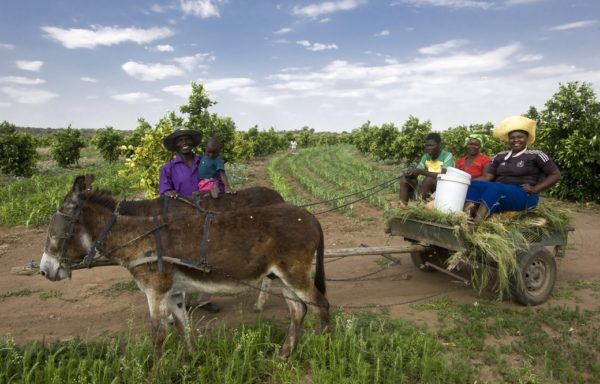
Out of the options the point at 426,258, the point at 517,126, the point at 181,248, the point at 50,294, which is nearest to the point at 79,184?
the point at 181,248

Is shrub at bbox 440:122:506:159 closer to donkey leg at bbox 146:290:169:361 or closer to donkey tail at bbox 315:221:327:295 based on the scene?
donkey tail at bbox 315:221:327:295

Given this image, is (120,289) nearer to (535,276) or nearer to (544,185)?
(535,276)

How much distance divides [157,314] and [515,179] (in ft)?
16.6

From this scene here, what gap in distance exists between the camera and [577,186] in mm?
12953

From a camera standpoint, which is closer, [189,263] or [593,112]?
[189,263]

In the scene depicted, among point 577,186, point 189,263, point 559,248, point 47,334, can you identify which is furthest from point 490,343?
point 577,186

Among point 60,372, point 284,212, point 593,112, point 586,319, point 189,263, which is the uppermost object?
point 593,112

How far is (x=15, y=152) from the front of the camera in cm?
2003

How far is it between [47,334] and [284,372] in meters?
3.33

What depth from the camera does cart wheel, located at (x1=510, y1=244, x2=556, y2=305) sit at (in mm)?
5184

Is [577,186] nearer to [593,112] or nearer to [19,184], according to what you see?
[593,112]

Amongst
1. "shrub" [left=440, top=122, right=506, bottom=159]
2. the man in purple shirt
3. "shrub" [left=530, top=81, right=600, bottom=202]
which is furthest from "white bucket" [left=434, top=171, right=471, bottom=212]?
"shrub" [left=440, top=122, right=506, bottom=159]

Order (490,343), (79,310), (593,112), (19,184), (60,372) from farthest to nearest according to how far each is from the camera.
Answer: (19,184) < (593,112) < (79,310) < (490,343) < (60,372)

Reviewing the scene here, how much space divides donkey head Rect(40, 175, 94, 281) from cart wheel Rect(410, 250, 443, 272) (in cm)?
503
